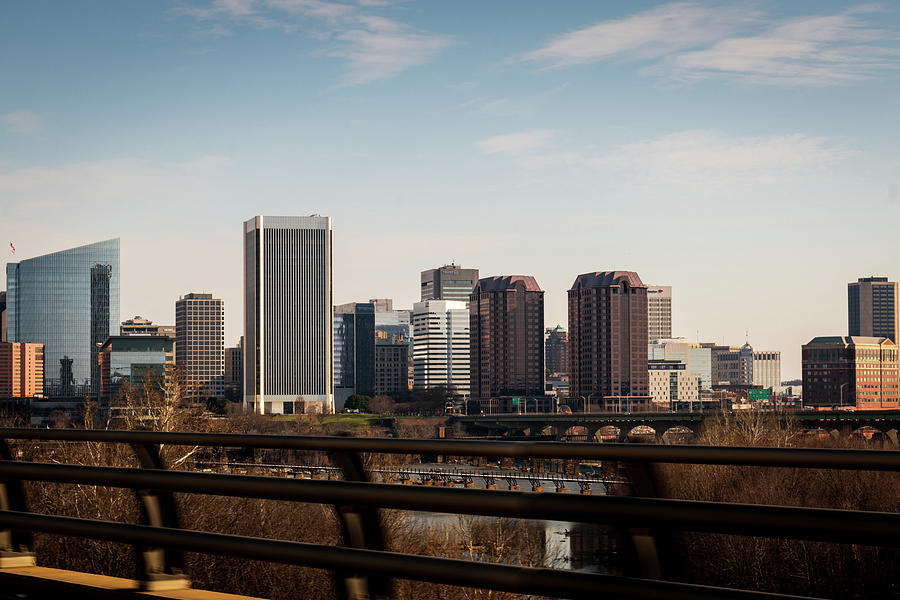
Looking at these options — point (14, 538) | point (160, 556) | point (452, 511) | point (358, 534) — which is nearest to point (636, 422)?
point (14, 538)

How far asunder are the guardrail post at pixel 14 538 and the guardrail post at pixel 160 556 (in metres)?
1.46

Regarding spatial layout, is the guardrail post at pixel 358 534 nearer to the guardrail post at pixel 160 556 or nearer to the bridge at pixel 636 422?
the guardrail post at pixel 160 556

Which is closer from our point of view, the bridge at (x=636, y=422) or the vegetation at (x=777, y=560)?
the vegetation at (x=777, y=560)

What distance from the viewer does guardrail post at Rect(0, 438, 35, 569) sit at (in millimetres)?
7578

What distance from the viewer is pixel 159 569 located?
6605 millimetres

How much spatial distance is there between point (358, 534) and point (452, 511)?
71 cm

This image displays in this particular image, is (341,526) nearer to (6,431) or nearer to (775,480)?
(6,431)

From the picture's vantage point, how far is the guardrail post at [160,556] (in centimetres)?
657

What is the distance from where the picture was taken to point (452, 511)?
5.33 meters

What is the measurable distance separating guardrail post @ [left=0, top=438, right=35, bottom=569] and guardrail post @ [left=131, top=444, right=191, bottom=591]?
1465 mm

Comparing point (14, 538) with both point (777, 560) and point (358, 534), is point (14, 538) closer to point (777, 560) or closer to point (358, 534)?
point (358, 534)

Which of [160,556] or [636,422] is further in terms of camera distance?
[636,422]

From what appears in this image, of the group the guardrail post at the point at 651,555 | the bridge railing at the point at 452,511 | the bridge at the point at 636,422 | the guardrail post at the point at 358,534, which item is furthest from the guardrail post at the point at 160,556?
the bridge at the point at 636,422

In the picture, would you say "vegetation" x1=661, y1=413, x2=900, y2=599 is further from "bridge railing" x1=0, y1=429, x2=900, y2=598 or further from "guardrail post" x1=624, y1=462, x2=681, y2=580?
"bridge railing" x1=0, y1=429, x2=900, y2=598
